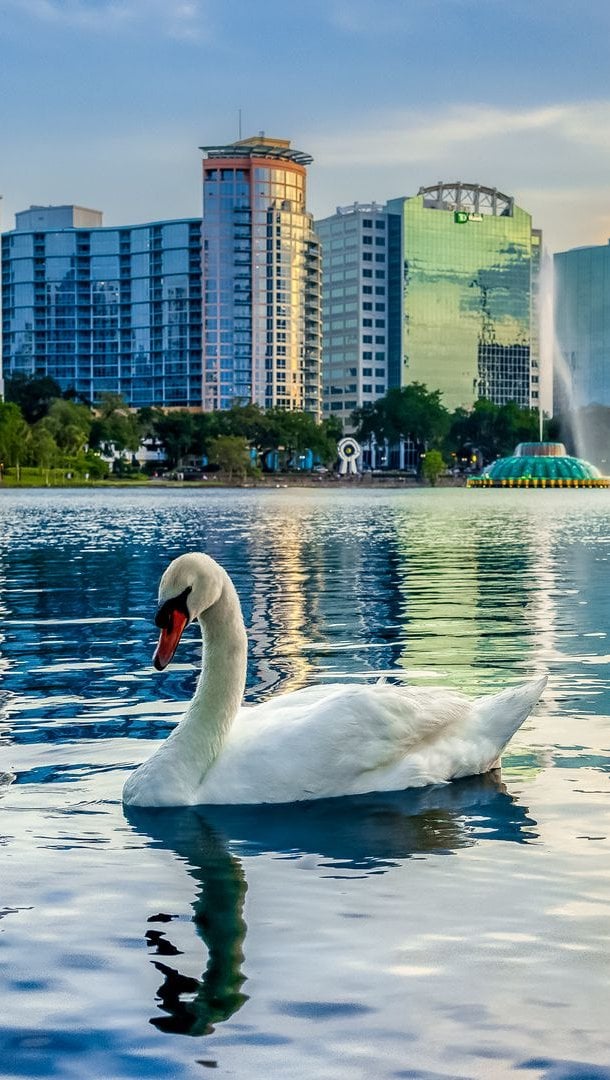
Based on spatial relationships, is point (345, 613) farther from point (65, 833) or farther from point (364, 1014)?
point (364, 1014)

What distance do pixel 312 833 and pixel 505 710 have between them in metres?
1.92

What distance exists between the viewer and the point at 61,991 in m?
6.03

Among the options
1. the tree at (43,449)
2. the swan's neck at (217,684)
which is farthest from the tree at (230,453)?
the swan's neck at (217,684)

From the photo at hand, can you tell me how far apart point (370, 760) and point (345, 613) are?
1276cm

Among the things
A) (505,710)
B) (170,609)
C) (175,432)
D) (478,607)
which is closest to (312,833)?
(170,609)

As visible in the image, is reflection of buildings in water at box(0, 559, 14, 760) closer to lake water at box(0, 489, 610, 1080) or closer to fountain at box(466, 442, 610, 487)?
lake water at box(0, 489, 610, 1080)

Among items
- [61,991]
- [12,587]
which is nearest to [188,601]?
[61,991]

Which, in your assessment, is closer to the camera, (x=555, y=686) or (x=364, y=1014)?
(x=364, y=1014)

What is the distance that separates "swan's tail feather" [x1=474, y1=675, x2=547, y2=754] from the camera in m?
9.87

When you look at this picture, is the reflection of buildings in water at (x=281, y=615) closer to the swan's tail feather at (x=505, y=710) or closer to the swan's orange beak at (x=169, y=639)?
the swan's tail feather at (x=505, y=710)

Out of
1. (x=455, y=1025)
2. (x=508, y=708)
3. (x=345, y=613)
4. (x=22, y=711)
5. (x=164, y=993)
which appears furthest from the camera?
(x=345, y=613)

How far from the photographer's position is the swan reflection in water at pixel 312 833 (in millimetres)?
6980

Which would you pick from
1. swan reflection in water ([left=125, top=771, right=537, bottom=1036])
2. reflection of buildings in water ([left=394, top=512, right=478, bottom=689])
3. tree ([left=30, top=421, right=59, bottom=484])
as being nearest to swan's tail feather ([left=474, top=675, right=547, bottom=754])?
swan reflection in water ([left=125, top=771, right=537, bottom=1036])

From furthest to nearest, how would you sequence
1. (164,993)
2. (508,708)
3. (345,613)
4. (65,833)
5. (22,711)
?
(345,613), (22,711), (508,708), (65,833), (164,993)
